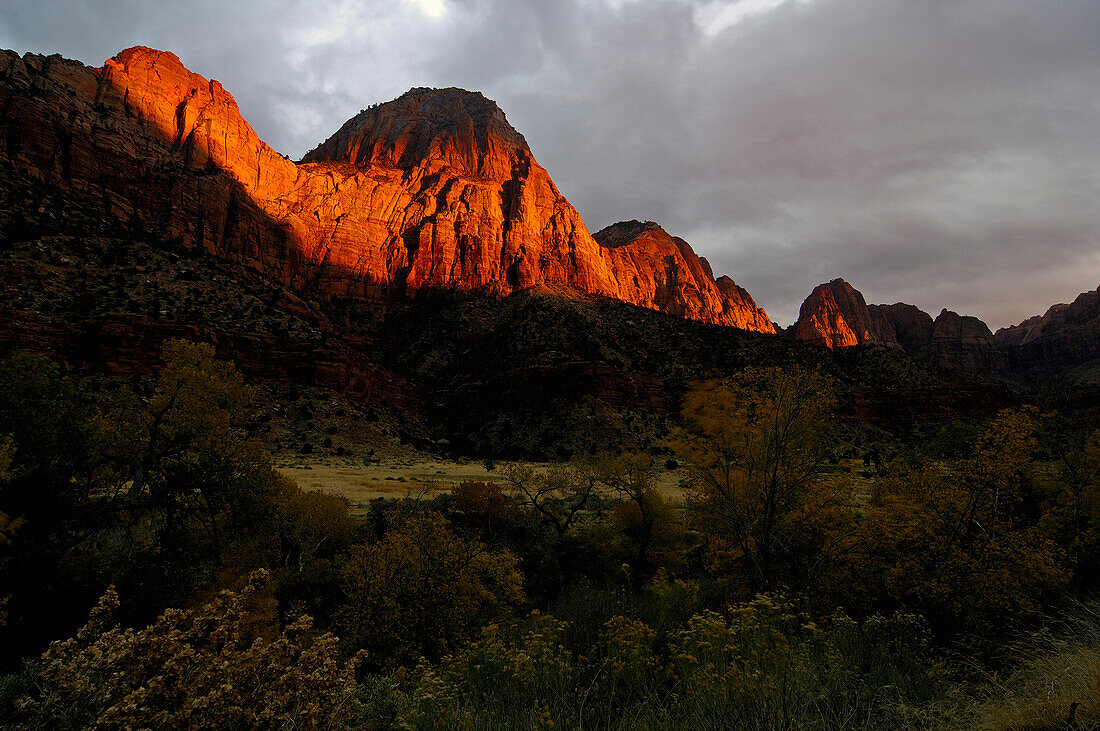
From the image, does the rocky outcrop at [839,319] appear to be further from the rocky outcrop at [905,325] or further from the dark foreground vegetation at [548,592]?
the dark foreground vegetation at [548,592]

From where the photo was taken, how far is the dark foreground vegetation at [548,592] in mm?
3520

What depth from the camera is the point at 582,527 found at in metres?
24.8

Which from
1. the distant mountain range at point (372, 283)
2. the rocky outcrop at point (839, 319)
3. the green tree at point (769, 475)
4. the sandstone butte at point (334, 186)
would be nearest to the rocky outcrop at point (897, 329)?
the rocky outcrop at point (839, 319)

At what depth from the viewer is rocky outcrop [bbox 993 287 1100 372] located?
127125 millimetres

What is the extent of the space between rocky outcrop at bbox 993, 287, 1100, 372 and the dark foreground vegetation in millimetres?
159888

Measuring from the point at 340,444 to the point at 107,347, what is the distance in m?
23.0

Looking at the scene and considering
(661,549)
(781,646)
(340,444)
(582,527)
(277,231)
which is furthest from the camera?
(277,231)

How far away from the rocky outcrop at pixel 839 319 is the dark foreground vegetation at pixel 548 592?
170m

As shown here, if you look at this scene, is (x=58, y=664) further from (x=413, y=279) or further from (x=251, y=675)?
(x=413, y=279)

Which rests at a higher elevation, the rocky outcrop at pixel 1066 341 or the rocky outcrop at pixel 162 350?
the rocky outcrop at pixel 1066 341

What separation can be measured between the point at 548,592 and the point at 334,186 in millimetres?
126589

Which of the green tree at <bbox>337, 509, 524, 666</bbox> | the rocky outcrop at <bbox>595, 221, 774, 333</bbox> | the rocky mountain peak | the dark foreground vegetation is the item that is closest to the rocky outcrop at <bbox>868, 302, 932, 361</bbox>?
the rocky outcrop at <bbox>595, 221, 774, 333</bbox>

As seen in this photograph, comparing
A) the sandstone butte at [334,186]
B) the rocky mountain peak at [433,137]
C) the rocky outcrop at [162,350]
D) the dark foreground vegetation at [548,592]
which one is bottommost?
the dark foreground vegetation at [548,592]

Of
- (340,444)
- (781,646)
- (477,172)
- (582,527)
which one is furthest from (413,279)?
(781,646)
